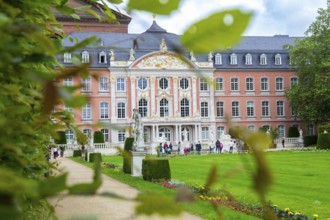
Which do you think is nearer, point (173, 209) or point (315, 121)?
point (173, 209)

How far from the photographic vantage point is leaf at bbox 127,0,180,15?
1.82 feet

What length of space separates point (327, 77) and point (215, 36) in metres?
31.4

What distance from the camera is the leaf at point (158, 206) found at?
0.55 m

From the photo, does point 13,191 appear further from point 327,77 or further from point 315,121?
point 315,121

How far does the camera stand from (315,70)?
3127 centimetres

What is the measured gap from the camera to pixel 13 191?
1.47ft

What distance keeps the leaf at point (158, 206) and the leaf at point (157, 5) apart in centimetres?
20

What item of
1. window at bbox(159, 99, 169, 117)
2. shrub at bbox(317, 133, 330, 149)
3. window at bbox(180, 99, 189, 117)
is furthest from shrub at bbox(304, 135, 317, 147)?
window at bbox(159, 99, 169, 117)

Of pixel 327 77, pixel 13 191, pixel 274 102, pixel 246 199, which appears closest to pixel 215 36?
pixel 13 191

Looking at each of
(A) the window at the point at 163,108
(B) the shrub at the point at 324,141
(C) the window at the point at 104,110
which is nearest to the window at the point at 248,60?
(A) the window at the point at 163,108

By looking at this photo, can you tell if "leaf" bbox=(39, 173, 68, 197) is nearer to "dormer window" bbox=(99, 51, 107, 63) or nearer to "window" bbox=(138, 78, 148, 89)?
"window" bbox=(138, 78, 148, 89)

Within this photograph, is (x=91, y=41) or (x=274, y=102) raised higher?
(x=274, y=102)

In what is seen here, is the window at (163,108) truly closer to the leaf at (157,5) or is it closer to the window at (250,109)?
the window at (250,109)

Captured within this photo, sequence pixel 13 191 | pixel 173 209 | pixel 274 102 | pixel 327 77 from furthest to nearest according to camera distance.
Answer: pixel 274 102
pixel 327 77
pixel 173 209
pixel 13 191
